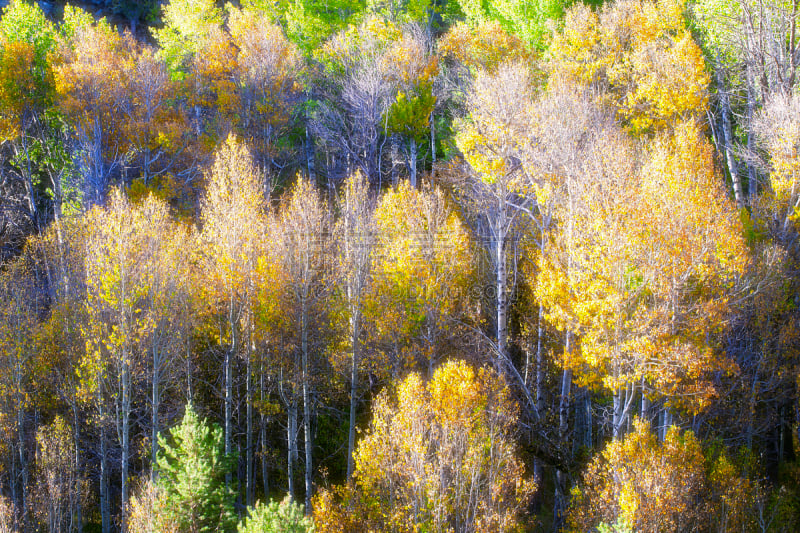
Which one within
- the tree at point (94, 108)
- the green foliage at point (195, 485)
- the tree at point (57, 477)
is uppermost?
the tree at point (94, 108)

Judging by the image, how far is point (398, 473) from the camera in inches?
660

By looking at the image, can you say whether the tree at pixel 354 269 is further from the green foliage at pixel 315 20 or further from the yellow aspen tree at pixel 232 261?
the green foliage at pixel 315 20

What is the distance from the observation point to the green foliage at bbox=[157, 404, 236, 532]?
15.8 m

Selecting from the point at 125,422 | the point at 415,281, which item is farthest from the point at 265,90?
the point at 125,422

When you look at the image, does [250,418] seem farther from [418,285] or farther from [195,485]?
[418,285]

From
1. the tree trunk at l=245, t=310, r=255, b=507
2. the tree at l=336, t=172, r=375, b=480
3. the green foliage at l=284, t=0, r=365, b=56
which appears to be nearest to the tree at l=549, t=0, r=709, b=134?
the tree at l=336, t=172, r=375, b=480

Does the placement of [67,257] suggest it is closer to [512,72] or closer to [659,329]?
[512,72]

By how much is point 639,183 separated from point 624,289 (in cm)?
441

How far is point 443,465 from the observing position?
15852mm

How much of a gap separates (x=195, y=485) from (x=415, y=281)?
1059 cm

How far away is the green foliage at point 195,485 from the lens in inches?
623

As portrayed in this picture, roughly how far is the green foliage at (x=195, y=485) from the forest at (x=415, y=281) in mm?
78

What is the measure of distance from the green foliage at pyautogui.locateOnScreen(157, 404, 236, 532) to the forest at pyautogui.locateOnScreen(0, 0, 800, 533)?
3.1 inches

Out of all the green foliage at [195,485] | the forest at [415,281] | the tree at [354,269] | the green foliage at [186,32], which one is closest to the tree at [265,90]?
the forest at [415,281]
